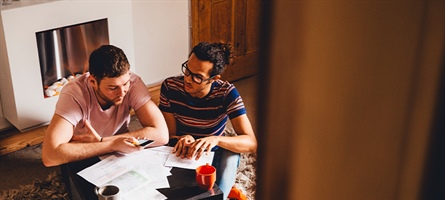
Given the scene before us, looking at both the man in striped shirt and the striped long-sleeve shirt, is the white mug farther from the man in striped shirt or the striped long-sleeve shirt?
the striped long-sleeve shirt

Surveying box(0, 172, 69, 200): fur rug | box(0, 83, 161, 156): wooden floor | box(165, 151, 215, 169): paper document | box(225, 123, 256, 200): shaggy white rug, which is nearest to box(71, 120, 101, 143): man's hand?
box(165, 151, 215, 169): paper document

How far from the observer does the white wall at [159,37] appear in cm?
379

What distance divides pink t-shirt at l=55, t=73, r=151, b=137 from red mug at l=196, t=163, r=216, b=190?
1.77 ft

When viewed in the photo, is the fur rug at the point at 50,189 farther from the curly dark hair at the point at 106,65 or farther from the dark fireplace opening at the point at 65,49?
the curly dark hair at the point at 106,65

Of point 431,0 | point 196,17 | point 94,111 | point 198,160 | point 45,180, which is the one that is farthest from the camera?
point 196,17

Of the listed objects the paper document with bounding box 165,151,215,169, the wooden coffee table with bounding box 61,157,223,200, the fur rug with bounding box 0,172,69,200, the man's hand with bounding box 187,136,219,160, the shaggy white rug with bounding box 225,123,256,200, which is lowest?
the fur rug with bounding box 0,172,69,200

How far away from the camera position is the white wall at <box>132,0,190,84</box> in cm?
379

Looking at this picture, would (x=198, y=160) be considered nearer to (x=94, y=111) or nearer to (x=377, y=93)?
(x=94, y=111)

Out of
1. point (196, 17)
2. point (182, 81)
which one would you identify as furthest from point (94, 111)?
point (196, 17)

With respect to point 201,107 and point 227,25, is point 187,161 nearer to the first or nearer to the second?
point 201,107

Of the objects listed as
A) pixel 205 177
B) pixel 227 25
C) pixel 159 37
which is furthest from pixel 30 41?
pixel 205 177

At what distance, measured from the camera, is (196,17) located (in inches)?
156

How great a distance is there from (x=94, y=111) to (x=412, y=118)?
2.35 m

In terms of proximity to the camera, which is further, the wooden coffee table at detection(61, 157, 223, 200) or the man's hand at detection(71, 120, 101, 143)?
the man's hand at detection(71, 120, 101, 143)
